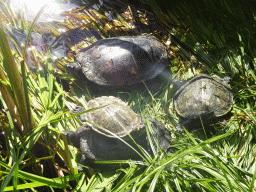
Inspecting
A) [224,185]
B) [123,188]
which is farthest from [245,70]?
[123,188]

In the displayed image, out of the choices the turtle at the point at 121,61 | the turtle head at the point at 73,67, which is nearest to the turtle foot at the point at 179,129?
the turtle at the point at 121,61

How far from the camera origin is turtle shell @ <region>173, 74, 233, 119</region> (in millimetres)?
1438

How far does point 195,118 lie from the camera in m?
1.43

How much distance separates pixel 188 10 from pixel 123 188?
6.79 feet

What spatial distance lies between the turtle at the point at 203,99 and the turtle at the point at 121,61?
1.35ft

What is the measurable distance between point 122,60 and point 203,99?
2.96ft

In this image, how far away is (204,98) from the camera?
1460mm

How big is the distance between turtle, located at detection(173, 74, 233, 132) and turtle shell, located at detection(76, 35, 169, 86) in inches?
16.2

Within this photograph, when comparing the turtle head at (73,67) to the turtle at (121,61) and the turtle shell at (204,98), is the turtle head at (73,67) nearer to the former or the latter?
the turtle at (121,61)

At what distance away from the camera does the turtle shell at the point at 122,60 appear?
166 centimetres

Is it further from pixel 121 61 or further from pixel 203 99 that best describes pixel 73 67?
pixel 203 99

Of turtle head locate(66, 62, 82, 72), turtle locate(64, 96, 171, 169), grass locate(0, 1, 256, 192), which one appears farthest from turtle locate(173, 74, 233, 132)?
turtle head locate(66, 62, 82, 72)

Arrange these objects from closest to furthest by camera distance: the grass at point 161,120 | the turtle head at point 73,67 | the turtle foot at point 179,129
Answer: the grass at point 161,120
the turtle foot at point 179,129
the turtle head at point 73,67

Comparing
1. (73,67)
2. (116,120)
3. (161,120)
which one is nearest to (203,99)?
(161,120)
